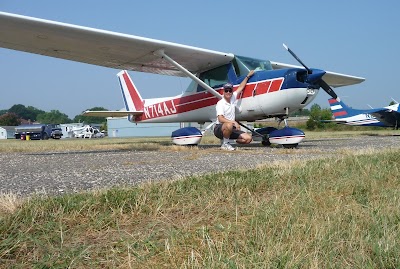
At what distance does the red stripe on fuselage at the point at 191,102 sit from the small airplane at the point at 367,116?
1167 cm

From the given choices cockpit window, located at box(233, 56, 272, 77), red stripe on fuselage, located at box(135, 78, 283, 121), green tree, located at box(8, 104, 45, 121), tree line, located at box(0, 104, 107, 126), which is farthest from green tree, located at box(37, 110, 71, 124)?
cockpit window, located at box(233, 56, 272, 77)

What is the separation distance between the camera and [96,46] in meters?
8.80

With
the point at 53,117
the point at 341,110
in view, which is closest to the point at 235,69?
the point at 341,110

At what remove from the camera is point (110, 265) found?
1.32 m

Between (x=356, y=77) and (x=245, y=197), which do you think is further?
(x=356, y=77)

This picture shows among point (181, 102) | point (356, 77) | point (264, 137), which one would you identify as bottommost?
point (264, 137)

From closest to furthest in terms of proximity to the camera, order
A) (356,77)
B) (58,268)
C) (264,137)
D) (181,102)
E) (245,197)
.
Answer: (58,268) → (245,197) → (264,137) → (181,102) → (356,77)

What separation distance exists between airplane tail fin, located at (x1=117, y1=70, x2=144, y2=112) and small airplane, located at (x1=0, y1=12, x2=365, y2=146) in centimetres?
273

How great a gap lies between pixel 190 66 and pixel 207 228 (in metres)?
9.31

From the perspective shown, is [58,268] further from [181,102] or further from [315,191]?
[181,102]

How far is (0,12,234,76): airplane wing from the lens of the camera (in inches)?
288

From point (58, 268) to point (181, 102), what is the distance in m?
9.99

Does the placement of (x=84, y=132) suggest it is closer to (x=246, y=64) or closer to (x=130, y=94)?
(x=130, y=94)

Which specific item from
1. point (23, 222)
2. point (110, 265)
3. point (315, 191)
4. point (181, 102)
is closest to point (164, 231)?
point (110, 265)
